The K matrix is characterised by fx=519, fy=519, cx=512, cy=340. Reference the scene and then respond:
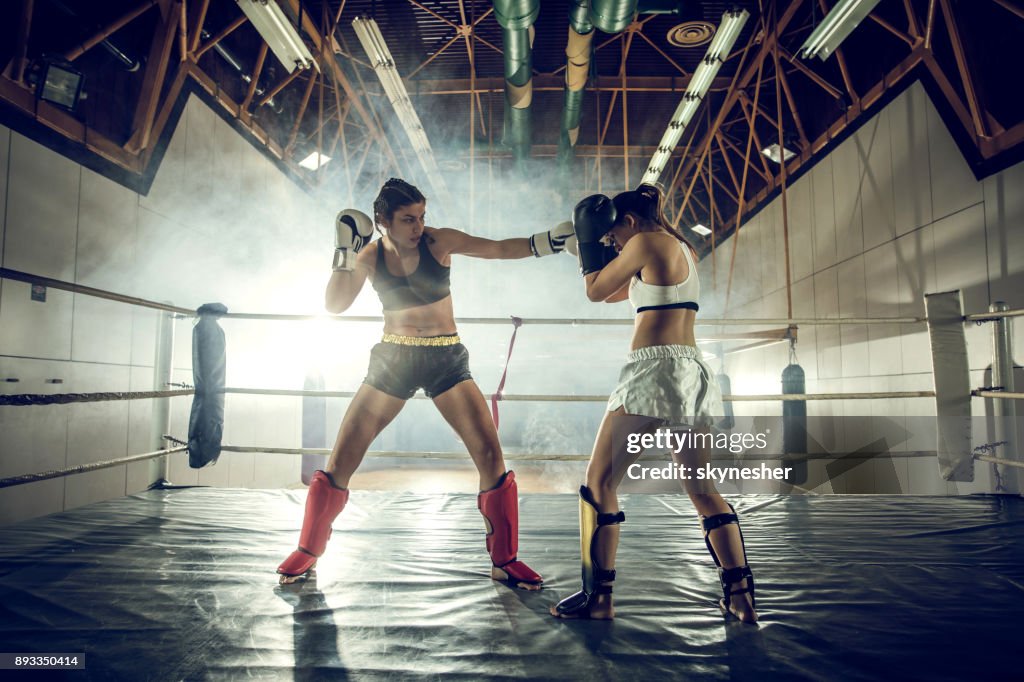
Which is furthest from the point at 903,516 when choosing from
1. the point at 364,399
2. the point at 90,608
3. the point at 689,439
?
the point at 90,608

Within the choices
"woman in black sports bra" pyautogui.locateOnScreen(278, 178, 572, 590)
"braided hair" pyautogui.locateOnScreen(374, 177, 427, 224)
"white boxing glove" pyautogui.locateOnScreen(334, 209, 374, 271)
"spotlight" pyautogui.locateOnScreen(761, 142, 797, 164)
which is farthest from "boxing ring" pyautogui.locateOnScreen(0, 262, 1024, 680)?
"spotlight" pyautogui.locateOnScreen(761, 142, 797, 164)

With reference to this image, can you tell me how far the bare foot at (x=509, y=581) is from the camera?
1464 mm

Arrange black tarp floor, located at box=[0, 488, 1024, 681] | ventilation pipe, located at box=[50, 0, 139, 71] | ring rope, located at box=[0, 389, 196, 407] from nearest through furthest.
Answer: black tarp floor, located at box=[0, 488, 1024, 681] → ring rope, located at box=[0, 389, 196, 407] → ventilation pipe, located at box=[50, 0, 139, 71]

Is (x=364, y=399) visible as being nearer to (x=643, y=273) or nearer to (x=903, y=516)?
(x=643, y=273)

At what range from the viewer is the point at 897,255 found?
14.6 ft

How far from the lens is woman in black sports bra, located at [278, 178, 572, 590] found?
5.17 ft

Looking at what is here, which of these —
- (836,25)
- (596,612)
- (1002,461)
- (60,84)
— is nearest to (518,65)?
(836,25)

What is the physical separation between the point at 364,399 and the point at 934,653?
4.94 ft

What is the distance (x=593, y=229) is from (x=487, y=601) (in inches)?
41.3

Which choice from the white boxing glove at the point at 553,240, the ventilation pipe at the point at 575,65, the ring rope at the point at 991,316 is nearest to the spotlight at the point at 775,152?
the ventilation pipe at the point at 575,65

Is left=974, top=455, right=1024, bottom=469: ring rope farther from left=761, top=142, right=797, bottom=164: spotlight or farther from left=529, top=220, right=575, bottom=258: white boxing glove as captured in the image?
left=761, top=142, right=797, bottom=164: spotlight

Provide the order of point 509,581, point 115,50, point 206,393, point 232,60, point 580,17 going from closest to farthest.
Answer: point 509,581 → point 206,393 → point 115,50 → point 580,17 → point 232,60

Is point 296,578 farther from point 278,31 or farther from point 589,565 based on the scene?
point 278,31

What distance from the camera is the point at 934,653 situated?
1079mm
